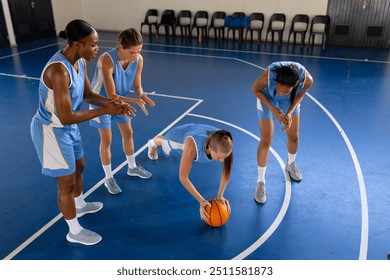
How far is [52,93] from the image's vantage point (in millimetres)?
2658

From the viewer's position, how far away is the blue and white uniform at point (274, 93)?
141 inches

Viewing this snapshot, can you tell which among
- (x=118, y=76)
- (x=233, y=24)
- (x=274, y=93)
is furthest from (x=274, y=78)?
(x=233, y=24)

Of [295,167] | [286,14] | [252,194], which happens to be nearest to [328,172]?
[295,167]

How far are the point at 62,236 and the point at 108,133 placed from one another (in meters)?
1.12

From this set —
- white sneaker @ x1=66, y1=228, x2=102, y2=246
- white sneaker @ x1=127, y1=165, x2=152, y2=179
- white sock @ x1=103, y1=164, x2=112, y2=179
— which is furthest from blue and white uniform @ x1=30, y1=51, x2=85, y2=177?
white sneaker @ x1=127, y1=165, x2=152, y2=179

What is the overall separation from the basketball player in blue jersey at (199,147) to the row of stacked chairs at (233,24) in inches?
388

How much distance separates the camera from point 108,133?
386 centimetres

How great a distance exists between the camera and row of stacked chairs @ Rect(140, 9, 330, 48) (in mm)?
12422

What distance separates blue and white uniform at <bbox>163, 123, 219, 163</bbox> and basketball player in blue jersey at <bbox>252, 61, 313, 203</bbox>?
703 millimetres

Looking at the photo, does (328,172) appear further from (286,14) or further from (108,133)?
(286,14)

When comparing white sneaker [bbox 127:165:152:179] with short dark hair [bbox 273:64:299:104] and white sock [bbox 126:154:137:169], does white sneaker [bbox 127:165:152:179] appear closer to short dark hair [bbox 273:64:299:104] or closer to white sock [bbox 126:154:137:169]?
white sock [bbox 126:154:137:169]

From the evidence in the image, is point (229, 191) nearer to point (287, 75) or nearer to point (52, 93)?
point (287, 75)

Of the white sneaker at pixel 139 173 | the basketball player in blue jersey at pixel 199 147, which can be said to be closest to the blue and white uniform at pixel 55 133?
the basketball player in blue jersey at pixel 199 147

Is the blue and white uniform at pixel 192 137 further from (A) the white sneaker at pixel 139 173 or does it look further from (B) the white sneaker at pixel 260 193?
(B) the white sneaker at pixel 260 193
